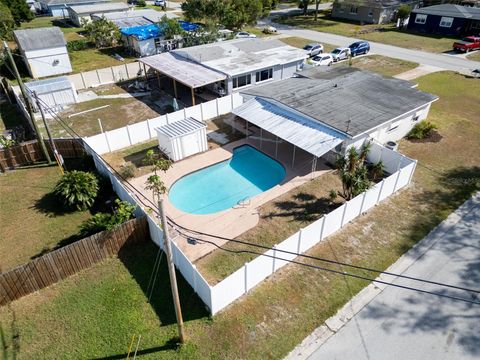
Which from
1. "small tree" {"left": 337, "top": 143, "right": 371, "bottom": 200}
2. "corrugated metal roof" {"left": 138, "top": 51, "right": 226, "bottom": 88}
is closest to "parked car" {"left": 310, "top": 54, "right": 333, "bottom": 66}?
"corrugated metal roof" {"left": 138, "top": 51, "right": 226, "bottom": 88}

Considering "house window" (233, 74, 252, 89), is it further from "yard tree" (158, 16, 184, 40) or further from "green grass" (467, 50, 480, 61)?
"green grass" (467, 50, 480, 61)

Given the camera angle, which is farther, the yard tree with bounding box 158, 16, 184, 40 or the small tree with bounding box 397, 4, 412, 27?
the small tree with bounding box 397, 4, 412, 27

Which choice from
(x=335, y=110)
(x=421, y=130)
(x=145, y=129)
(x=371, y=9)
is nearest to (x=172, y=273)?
(x=335, y=110)

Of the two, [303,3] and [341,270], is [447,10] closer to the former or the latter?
[303,3]

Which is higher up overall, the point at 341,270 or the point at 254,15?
the point at 254,15

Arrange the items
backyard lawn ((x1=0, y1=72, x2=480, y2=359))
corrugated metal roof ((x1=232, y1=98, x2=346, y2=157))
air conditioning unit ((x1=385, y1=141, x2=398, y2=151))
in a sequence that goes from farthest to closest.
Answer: air conditioning unit ((x1=385, y1=141, x2=398, y2=151))
corrugated metal roof ((x1=232, y1=98, x2=346, y2=157))
backyard lawn ((x1=0, y1=72, x2=480, y2=359))

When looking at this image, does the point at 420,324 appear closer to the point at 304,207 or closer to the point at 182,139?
the point at 304,207

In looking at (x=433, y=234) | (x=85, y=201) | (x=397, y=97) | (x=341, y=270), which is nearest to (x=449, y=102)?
(x=397, y=97)

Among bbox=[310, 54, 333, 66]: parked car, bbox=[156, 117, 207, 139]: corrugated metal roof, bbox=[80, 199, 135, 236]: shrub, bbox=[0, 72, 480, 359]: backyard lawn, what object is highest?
bbox=[156, 117, 207, 139]: corrugated metal roof
